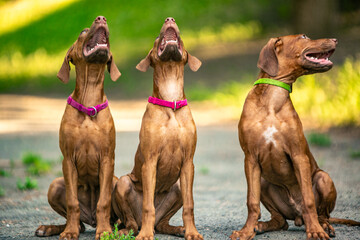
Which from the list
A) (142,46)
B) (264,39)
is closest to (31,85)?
(142,46)

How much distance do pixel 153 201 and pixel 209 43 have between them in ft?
64.9

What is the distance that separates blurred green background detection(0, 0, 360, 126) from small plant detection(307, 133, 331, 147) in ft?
3.77

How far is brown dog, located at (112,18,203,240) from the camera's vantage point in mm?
5121

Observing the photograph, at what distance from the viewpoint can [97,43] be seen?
533cm

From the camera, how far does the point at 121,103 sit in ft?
61.9

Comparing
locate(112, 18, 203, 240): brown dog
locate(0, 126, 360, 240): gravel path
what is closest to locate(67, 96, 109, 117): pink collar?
locate(112, 18, 203, 240): brown dog

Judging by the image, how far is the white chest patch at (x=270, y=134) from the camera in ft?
17.3

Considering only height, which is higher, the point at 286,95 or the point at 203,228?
the point at 286,95

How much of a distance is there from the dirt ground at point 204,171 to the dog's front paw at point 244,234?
21 centimetres

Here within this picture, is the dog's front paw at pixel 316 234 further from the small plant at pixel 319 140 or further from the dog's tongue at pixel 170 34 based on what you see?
the small plant at pixel 319 140

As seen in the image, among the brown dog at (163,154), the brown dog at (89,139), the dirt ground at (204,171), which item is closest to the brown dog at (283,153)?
the dirt ground at (204,171)

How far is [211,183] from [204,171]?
68 cm

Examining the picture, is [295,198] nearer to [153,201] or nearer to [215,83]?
[153,201]

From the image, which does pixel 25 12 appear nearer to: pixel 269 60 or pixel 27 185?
pixel 27 185
